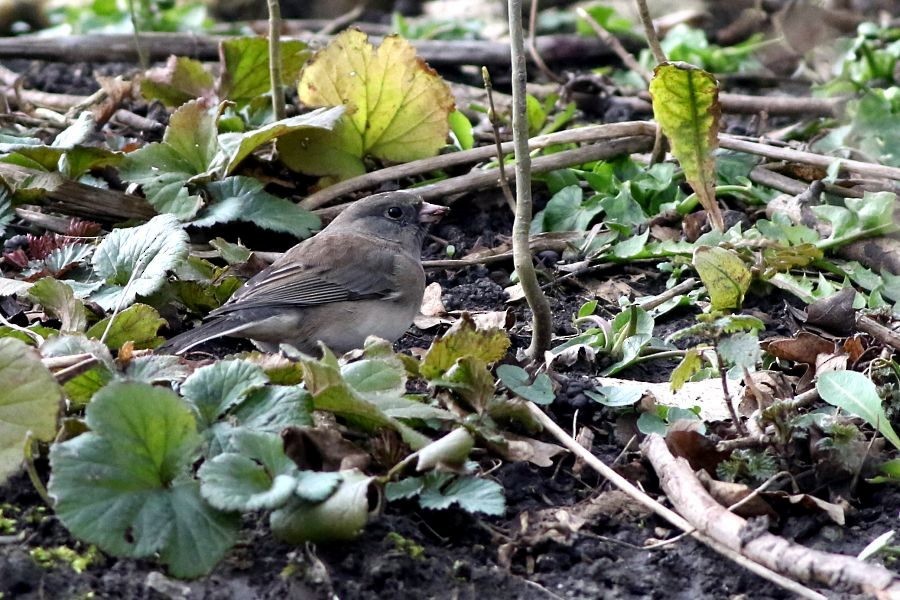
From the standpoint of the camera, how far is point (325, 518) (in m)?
2.20

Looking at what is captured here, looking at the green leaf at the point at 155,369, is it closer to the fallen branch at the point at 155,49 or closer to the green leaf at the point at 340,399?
the green leaf at the point at 340,399

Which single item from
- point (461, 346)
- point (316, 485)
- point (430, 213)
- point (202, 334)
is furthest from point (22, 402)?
point (430, 213)

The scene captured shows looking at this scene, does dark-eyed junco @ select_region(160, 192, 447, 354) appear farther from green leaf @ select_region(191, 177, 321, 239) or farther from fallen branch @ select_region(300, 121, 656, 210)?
fallen branch @ select_region(300, 121, 656, 210)

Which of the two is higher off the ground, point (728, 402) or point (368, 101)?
point (368, 101)

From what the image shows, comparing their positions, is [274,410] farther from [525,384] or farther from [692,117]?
[692,117]

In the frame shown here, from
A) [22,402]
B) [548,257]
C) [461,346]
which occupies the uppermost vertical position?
[22,402]

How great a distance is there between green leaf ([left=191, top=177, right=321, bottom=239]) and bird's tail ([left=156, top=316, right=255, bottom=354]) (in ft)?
1.95

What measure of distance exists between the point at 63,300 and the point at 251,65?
1.71 meters

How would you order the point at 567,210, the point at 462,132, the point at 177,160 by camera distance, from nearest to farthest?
the point at 177,160 → the point at 567,210 → the point at 462,132

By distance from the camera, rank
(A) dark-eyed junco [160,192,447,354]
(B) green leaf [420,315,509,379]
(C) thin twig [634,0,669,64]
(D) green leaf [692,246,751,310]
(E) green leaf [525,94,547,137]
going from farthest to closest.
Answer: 1. (E) green leaf [525,94,547,137]
2. (C) thin twig [634,0,669,64]
3. (A) dark-eyed junco [160,192,447,354]
4. (D) green leaf [692,246,751,310]
5. (B) green leaf [420,315,509,379]

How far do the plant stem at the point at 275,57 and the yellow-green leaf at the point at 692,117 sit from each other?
1242 mm

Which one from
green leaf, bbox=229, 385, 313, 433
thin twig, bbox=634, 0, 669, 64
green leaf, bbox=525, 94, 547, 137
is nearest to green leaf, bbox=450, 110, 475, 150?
green leaf, bbox=525, 94, 547, 137

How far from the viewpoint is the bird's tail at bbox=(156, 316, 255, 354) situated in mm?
3041

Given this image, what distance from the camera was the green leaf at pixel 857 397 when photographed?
8.72ft
